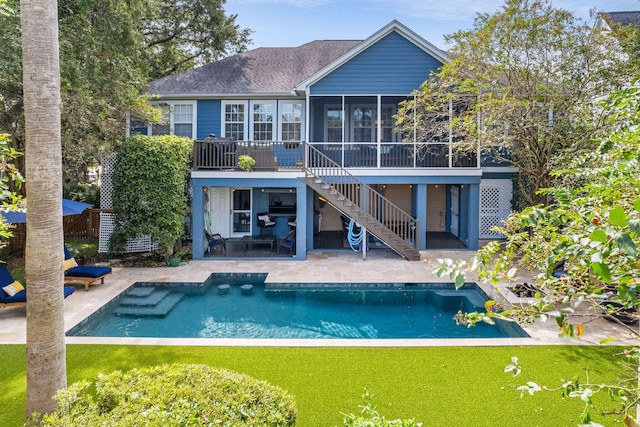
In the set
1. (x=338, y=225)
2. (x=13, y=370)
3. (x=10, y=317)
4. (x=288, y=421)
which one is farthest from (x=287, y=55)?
(x=288, y=421)

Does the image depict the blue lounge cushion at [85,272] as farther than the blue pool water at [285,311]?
Yes

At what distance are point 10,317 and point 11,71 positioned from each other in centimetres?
601

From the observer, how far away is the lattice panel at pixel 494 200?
1802cm

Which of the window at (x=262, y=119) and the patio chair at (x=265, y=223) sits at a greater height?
the window at (x=262, y=119)

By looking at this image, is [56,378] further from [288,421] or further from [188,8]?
[188,8]

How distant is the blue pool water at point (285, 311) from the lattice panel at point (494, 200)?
709cm

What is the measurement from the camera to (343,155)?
15.6 meters

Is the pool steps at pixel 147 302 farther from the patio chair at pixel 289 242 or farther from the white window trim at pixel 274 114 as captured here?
the white window trim at pixel 274 114

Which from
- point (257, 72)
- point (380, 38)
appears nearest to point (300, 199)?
point (380, 38)

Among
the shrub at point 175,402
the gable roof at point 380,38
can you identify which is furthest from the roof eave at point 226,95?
the shrub at point 175,402

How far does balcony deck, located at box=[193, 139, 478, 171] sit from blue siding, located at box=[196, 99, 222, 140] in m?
2.86

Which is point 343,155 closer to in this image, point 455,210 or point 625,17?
point 455,210

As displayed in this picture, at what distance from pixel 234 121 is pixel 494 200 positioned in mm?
11638

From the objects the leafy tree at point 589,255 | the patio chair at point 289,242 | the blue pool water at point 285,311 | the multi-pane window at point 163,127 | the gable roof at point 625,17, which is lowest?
the blue pool water at point 285,311
